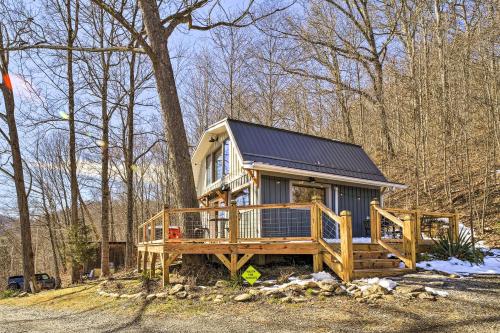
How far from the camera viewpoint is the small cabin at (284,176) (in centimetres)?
1080

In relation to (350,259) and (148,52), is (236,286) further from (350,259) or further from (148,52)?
(148,52)

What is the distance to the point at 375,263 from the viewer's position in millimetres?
8227

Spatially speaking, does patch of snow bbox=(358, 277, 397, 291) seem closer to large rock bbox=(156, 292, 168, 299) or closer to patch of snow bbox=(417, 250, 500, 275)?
patch of snow bbox=(417, 250, 500, 275)

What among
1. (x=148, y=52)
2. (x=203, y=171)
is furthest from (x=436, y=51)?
(x=148, y=52)

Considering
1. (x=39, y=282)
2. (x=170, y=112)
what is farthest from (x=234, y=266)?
(x=39, y=282)

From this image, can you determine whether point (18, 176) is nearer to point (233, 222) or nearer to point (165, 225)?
point (165, 225)

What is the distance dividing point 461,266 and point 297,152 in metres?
5.21

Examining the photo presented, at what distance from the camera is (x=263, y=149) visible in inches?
458

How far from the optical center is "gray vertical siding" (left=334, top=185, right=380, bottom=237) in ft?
40.5

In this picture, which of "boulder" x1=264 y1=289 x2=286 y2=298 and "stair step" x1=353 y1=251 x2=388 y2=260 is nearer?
"boulder" x1=264 y1=289 x2=286 y2=298

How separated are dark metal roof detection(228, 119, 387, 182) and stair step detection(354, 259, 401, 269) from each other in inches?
144

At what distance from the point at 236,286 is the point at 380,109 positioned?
15603 millimetres

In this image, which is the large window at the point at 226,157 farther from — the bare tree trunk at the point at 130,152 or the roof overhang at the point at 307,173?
the bare tree trunk at the point at 130,152

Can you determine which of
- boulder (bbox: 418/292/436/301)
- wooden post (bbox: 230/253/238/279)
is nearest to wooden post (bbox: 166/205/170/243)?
wooden post (bbox: 230/253/238/279)
